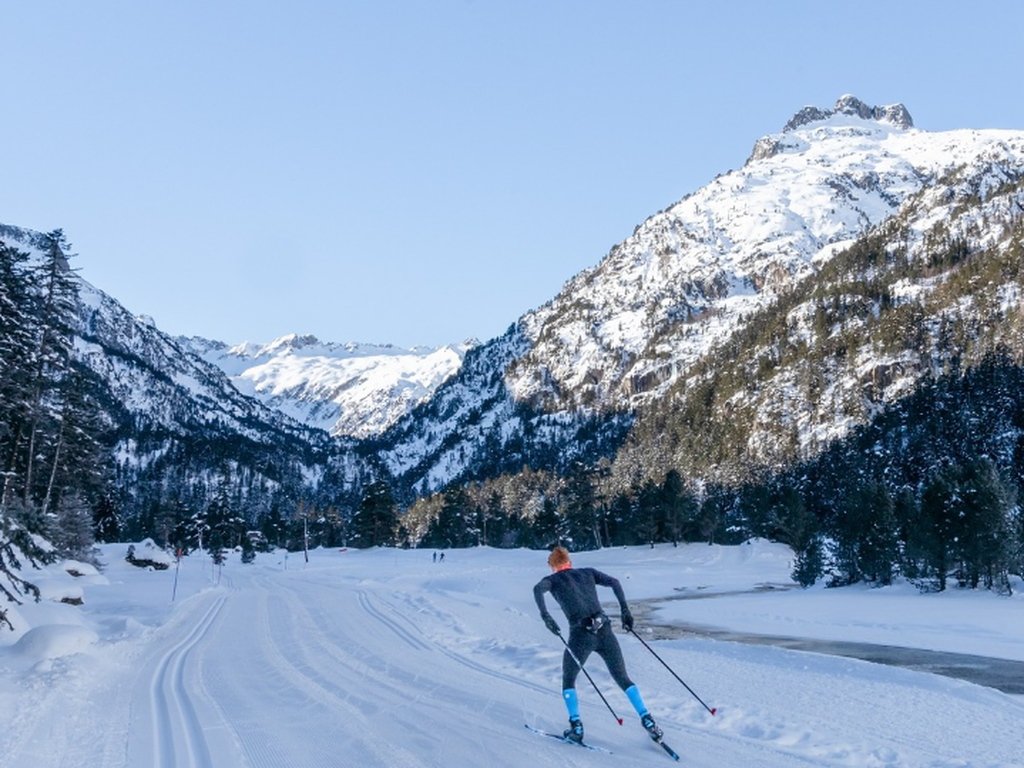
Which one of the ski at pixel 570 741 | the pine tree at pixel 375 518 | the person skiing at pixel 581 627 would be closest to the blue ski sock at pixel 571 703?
the person skiing at pixel 581 627

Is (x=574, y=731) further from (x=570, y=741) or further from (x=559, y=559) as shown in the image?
(x=559, y=559)

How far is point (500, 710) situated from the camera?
8.57 metres

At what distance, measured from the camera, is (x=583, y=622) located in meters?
7.56

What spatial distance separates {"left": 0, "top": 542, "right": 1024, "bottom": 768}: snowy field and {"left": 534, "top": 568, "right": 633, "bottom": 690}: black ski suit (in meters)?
0.71

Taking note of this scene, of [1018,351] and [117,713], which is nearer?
[117,713]

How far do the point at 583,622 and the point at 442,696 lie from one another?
10.0 ft

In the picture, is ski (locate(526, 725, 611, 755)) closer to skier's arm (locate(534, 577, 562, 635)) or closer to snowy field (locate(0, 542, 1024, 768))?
snowy field (locate(0, 542, 1024, 768))

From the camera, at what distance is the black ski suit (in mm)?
7484

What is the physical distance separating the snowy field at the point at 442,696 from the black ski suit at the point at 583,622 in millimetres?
711

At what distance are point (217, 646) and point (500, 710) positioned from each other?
363 inches

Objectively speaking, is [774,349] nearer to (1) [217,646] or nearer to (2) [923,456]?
(2) [923,456]

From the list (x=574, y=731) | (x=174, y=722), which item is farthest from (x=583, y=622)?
(x=174, y=722)

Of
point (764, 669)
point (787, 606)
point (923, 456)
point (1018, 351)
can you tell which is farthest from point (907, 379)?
point (764, 669)

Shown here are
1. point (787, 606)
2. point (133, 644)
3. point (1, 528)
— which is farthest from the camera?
point (787, 606)
